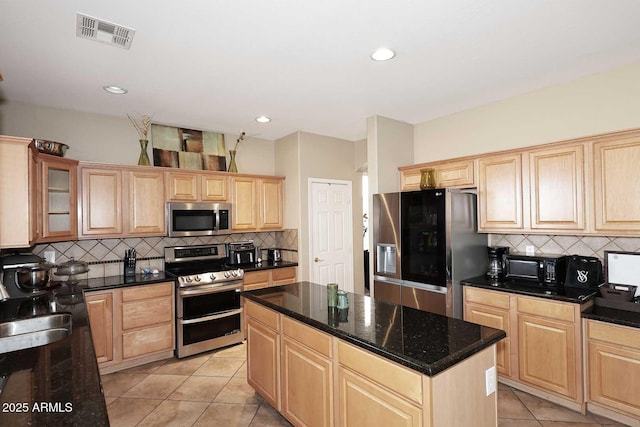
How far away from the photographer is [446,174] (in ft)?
12.0

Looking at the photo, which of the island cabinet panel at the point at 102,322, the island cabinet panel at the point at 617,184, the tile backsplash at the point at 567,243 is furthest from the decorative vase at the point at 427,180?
the island cabinet panel at the point at 102,322

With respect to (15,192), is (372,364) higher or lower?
lower

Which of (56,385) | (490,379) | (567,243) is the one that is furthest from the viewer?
(567,243)

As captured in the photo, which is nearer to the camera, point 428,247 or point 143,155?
point 428,247

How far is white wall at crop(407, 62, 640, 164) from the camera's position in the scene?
2.79 meters

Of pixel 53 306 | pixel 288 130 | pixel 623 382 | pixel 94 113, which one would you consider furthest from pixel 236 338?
pixel 623 382

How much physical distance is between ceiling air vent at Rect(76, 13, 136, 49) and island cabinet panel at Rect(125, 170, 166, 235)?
1.84 metres

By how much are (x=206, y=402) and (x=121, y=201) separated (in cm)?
229

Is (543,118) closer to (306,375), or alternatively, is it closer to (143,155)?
(306,375)

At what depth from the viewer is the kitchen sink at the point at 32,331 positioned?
1946 millimetres

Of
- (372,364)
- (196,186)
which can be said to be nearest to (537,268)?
(372,364)

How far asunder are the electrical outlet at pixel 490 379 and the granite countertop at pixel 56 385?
65.9 inches

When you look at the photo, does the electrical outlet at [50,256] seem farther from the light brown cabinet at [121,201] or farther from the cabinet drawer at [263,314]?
the cabinet drawer at [263,314]

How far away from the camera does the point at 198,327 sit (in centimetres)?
383
